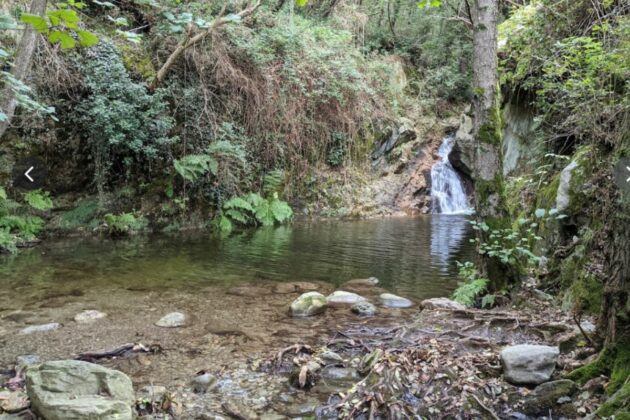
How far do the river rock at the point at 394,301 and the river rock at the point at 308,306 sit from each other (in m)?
0.86

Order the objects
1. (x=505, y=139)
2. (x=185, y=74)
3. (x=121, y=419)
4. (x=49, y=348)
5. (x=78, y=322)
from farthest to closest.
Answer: (x=185, y=74) < (x=505, y=139) < (x=78, y=322) < (x=49, y=348) < (x=121, y=419)

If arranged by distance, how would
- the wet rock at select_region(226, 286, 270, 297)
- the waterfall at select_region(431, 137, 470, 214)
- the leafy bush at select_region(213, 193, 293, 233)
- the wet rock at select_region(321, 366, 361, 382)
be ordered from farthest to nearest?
the waterfall at select_region(431, 137, 470, 214) → the leafy bush at select_region(213, 193, 293, 233) → the wet rock at select_region(226, 286, 270, 297) → the wet rock at select_region(321, 366, 361, 382)

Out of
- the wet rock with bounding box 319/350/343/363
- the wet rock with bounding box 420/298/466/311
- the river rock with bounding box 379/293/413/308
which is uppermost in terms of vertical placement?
the wet rock with bounding box 420/298/466/311

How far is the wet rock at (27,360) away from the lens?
388 centimetres

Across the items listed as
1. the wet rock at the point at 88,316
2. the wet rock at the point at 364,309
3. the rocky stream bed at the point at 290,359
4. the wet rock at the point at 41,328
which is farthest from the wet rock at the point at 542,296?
the wet rock at the point at 41,328

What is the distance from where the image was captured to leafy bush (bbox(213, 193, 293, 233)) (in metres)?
12.5

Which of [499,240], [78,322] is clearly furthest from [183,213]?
[499,240]

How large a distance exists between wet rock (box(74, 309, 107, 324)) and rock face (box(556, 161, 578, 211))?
17.9 feet

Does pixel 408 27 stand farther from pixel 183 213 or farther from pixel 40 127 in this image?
pixel 40 127

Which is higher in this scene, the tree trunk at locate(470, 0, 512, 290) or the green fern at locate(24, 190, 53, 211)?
the tree trunk at locate(470, 0, 512, 290)

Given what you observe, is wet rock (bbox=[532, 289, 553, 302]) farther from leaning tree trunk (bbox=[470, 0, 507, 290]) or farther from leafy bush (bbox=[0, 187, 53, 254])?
leafy bush (bbox=[0, 187, 53, 254])

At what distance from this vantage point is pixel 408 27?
23.0 m

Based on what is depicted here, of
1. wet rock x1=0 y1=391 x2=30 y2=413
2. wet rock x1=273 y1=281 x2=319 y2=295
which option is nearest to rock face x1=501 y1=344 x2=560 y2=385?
wet rock x1=0 y1=391 x2=30 y2=413

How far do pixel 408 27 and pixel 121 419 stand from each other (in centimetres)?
2370
